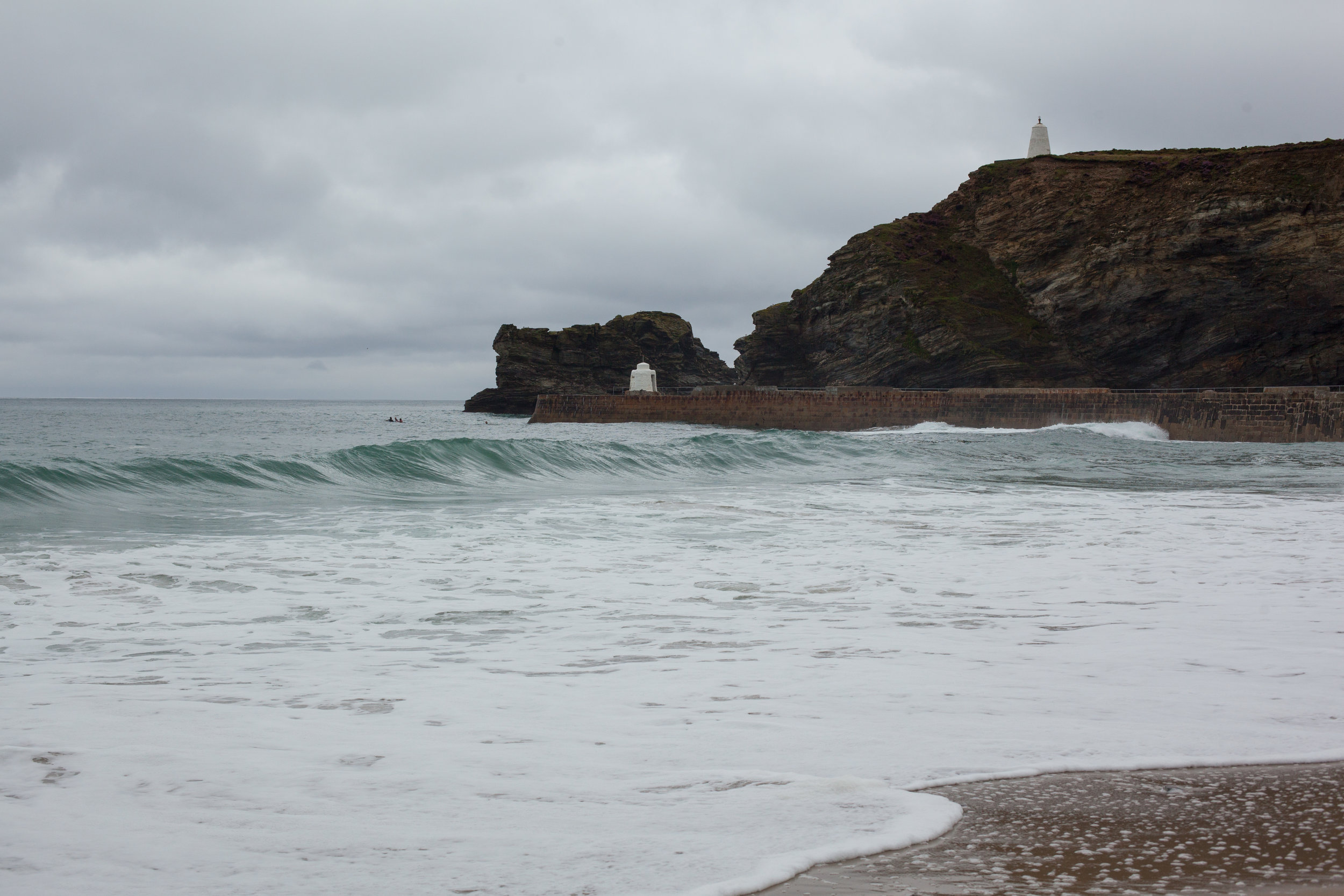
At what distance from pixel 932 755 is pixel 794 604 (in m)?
2.16

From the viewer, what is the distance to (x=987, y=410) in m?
32.3

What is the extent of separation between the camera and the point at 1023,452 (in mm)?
20297

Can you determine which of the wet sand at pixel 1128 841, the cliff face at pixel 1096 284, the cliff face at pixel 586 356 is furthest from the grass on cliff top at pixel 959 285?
the wet sand at pixel 1128 841

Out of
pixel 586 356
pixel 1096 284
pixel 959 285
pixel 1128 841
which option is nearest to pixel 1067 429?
pixel 1096 284

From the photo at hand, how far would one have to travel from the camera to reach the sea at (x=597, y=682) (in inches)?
69.7

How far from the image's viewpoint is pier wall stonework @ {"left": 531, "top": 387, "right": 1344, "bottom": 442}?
85.2 feet

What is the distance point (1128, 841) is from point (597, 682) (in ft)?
5.93

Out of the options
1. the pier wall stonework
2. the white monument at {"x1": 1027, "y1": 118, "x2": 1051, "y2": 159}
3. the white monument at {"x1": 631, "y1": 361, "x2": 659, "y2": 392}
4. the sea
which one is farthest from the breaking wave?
the white monument at {"x1": 1027, "y1": 118, "x2": 1051, "y2": 159}

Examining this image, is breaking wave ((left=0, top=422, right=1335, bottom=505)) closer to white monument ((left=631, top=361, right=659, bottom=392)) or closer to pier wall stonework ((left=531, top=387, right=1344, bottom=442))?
pier wall stonework ((left=531, top=387, right=1344, bottom=442))

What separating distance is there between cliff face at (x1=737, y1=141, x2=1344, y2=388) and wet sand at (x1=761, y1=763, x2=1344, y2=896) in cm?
4452

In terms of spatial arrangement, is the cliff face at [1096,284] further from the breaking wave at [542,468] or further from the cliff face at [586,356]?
the breaking wave at [542,468]

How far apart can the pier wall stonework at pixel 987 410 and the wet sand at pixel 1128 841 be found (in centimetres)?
2916

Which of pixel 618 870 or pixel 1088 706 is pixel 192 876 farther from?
pixel 1088 706

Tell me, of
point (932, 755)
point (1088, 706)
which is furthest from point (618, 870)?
point (1088, 706)
